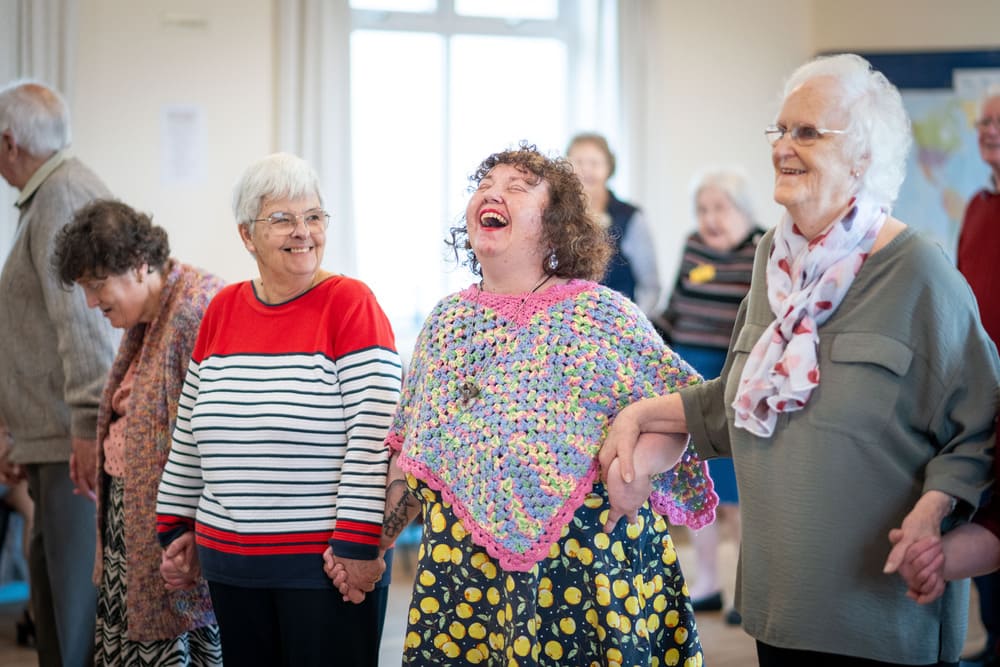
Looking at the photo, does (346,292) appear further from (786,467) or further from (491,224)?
(786,467)

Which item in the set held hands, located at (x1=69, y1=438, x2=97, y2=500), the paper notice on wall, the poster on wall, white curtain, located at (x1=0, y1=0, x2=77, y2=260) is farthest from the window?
held hands, located at (x1=69, y1=438, x2=97, y2=500)

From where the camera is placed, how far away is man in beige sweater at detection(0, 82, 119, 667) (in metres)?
2.76

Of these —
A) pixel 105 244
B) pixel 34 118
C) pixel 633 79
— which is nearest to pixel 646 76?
pixel 633 79

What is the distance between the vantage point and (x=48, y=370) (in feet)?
9.30

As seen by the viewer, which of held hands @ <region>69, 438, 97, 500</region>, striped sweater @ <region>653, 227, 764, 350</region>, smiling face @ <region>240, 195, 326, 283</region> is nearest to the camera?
smiling face @ <region>240, 195, 326, 283</region>

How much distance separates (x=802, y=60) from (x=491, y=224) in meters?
5.01

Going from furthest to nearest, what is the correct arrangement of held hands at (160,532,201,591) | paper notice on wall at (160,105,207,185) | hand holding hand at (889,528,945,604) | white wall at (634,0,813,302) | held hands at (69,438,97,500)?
white wall at (634,0,813,302) → paper notice on wall at (160,105,207,185) → held hands at (69,438,97,500) → held hands at (160,532,201,591) → hand holding hand at (889,528,945,604)

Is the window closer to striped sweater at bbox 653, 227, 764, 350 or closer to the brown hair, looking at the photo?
the brown hair

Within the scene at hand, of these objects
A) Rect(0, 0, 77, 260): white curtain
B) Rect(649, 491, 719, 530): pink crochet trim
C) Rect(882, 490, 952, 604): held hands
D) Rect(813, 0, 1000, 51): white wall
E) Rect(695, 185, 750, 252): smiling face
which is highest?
Rect(813, 0, 1000, 51): white wall

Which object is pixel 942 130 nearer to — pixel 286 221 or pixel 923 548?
pixel 286 221

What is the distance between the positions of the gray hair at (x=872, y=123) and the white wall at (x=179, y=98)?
424cm

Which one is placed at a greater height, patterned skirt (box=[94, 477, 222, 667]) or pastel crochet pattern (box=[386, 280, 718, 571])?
pastel crochet pattern (box=[386, 280, 718, 571])

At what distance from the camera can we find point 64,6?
5109 mm

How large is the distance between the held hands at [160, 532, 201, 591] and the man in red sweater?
2.19 meters
